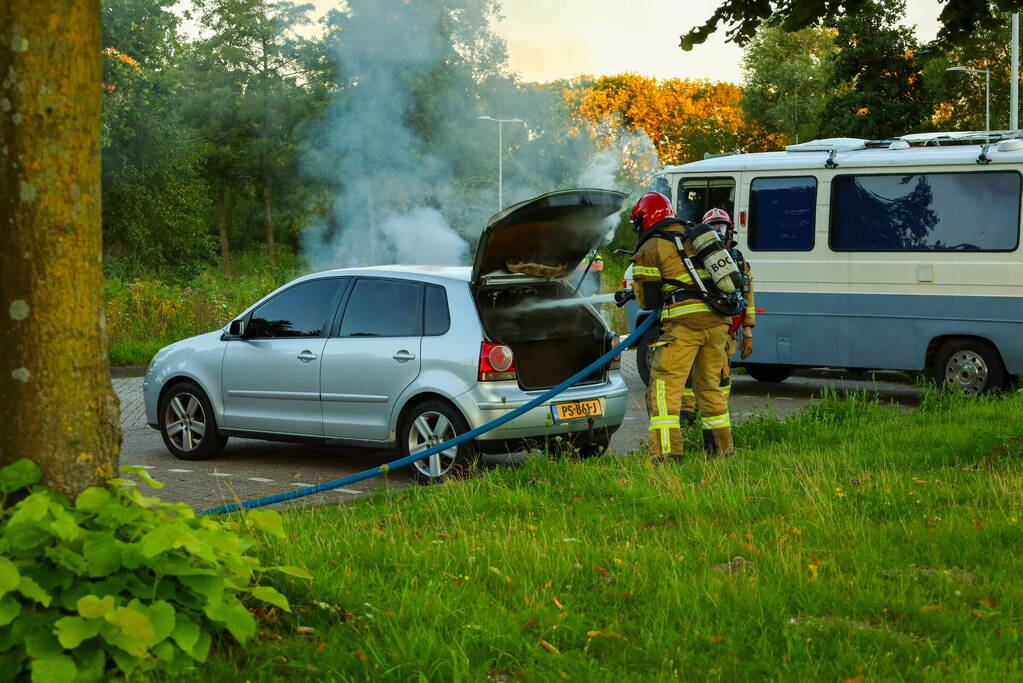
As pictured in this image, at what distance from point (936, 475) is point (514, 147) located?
27.9 meters

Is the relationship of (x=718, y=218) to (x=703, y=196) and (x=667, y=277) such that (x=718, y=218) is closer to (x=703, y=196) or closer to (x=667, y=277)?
(x=667, y=277)

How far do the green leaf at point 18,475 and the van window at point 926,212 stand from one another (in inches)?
436

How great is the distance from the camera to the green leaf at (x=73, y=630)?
3275mm

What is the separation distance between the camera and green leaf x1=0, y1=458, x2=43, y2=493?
3.72 metres

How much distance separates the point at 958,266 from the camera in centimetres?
1278

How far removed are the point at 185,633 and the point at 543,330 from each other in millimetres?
5488

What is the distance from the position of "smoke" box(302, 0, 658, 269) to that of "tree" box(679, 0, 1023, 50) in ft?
45.6

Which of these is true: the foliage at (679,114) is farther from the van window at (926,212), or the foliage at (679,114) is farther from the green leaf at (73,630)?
the green leaf at (73,630)

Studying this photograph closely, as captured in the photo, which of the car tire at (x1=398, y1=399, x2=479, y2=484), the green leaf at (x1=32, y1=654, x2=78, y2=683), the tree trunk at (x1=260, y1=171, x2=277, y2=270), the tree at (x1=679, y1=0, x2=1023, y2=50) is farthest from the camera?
the tree trunk at (x1=260, y1=171, x2=277, y2=270)

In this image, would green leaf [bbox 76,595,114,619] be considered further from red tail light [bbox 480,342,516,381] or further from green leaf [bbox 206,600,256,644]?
red tail light [bbox 480,342,516,381]

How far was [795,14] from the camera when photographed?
287 inches

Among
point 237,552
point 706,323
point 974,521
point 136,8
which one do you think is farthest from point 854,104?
point 237,552

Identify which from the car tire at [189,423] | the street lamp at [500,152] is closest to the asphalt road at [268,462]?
the car tire at [189,423]

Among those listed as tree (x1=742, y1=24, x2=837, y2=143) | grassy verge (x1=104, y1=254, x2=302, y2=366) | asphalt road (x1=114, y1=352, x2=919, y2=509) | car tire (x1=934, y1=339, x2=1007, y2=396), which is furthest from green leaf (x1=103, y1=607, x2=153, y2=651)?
tree (x1=742, y1=24, x2=837, y2=143)
